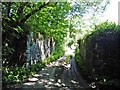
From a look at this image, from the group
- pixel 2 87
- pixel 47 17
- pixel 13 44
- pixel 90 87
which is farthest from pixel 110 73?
pixel 13 44

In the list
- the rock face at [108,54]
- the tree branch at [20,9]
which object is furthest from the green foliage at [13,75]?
the rock face at [108,54]

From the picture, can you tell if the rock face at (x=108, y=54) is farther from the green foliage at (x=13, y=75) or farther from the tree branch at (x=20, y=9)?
the tree branch at (x=20, y=9)

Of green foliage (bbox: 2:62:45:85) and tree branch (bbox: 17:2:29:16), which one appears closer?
green foliage (bbox: 2:62:45:85)

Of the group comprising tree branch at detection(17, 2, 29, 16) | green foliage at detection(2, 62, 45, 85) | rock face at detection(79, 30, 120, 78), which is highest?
tree branch at detection(17, 2, 29, 16)

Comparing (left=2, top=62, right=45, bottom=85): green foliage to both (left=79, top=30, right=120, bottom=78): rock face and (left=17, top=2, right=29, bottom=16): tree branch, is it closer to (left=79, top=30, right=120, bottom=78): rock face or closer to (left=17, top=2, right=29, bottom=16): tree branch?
(left=17, top=2, right=29, bottom=16): tree branch

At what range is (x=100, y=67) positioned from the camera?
25.3ft

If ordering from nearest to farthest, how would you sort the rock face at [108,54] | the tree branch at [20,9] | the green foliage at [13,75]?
the rock face at [108,54] → the green foliage at [13,75] → the tree branch at [20,9]

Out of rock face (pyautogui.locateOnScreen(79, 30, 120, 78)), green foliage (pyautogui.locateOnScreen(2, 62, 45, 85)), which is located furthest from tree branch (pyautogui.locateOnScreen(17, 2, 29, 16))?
rock face (pyautogui.locateOnScreen(79, 30, 120, 78))

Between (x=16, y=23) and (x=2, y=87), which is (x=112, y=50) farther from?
(x=16, y=23)

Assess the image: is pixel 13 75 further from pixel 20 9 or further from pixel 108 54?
pixel 108 54

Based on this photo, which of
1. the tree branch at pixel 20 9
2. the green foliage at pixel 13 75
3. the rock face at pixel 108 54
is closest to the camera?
the rock face at pixel 108 54

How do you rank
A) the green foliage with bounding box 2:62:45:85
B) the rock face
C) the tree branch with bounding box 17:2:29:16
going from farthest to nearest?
the tree branch with bounding box 17:2:29:16
the green foliage with bounding box 2:62:45:85
the rock face

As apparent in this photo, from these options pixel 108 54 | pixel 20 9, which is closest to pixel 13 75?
pixel 20 9

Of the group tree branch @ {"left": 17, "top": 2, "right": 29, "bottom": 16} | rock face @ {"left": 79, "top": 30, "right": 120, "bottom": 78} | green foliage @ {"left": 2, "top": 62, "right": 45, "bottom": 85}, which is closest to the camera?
rock face @ {"left": 79, "top": 30, "right": 120, "bottom": 78}
